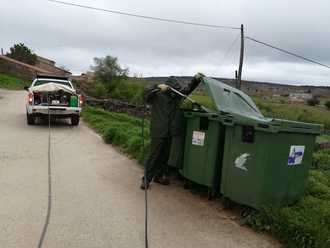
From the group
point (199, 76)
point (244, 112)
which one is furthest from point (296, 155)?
point (199, 76)

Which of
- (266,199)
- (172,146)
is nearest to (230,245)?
(266,199)

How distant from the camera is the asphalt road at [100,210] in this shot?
4.38 m

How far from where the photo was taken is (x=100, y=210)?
524cm

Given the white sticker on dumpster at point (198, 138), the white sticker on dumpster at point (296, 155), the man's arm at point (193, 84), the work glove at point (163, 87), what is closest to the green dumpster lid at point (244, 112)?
the man's arm at point (193, 84)

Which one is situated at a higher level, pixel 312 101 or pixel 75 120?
pixel 312 101

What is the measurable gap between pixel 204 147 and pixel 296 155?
4.16 ft

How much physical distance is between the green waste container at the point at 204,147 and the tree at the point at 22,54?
65.3 metres

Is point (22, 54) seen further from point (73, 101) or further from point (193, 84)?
point (193, 84)

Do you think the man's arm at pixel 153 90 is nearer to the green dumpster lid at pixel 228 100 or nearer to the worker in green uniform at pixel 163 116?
the worker in green uniform at pixel 163 116

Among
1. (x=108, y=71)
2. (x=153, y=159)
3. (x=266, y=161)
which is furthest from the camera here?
(x=108, y=71)

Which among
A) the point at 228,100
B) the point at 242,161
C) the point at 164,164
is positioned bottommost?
the point at 164,164

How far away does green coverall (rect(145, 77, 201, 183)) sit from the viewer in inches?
241

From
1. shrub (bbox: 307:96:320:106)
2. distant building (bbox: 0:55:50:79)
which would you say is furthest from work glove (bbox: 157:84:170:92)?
shrub (bbox: 307:96:320:106)

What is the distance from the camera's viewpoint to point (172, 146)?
6430mm
